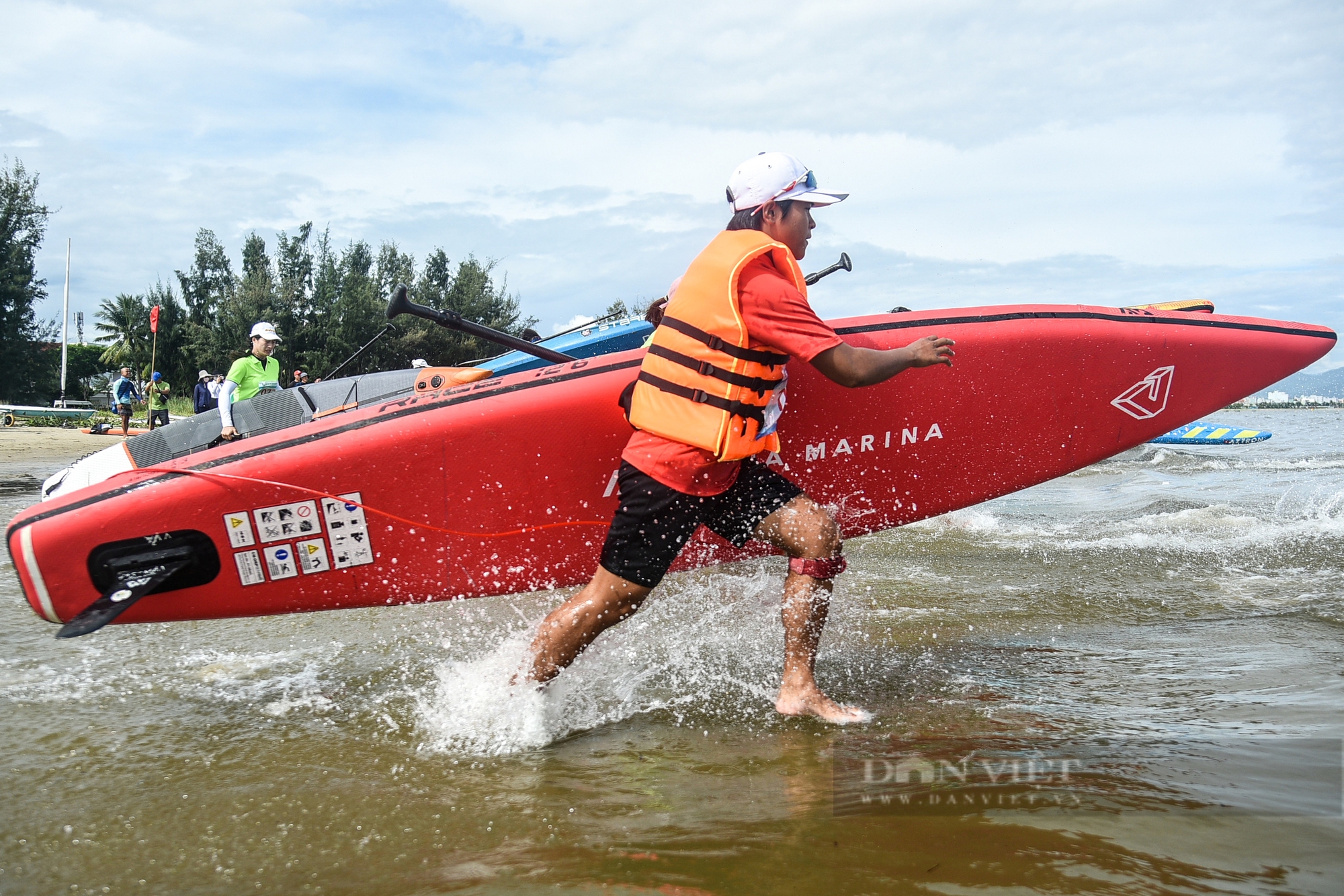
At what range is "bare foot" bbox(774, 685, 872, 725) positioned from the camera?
103 inches

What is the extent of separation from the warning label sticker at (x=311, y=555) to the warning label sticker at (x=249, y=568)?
0.42 feet

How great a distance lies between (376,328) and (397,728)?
3352cm

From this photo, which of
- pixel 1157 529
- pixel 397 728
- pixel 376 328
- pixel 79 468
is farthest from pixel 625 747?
pixel 376 328

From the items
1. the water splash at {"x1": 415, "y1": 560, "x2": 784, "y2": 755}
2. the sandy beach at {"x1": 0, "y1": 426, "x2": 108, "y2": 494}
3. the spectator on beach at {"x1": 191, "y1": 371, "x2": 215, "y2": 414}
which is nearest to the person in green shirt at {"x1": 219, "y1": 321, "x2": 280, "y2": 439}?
the spectator on beach at {"x1": 191, "y1": 371, "x2": 215, "y2": 414}

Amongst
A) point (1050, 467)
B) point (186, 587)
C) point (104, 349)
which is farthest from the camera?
point (104, 349)

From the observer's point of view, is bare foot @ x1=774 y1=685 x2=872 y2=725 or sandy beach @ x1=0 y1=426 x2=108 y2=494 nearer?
bare foot @ x1=774 y1=685 x2=872 y2=725

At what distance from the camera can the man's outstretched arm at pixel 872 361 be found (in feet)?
8.38

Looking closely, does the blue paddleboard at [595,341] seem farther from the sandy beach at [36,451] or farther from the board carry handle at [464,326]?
the sandy beach at [36,451]

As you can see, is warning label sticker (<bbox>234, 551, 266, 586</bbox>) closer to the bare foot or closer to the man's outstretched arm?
the bare foot

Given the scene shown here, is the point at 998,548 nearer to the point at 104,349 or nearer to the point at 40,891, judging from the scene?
the point at 40,891

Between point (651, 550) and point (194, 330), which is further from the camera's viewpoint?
point (194, 330)

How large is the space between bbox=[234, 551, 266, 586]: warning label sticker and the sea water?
349mm

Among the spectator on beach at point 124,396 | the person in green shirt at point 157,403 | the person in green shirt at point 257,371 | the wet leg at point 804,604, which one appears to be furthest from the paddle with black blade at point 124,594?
the spectator on beach at point 124,396

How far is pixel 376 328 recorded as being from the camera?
34219mm
